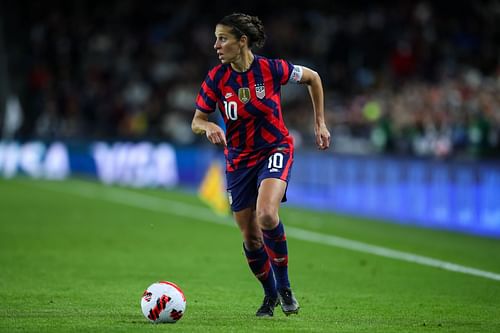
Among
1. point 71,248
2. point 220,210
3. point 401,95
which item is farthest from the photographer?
point 401,95

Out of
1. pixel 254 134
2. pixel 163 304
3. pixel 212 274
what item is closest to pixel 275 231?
pixel 254 134

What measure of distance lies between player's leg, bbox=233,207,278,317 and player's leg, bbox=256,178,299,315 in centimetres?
13

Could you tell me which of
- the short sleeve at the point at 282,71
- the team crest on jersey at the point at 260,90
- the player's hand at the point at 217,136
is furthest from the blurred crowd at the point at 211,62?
the player's hand at the point at 217,136

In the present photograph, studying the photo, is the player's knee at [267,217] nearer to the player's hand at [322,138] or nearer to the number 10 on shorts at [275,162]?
the number 10 on shorts at [275,162]

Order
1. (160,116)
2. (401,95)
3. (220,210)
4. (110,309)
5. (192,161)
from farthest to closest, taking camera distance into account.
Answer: (160,116) → (192,161) → (401,95) → (220,210) → (110,309)

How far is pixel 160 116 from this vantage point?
3089 cm

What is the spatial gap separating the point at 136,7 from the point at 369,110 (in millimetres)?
13552

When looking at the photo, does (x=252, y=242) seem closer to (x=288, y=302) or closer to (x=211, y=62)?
(x=288, y=302)

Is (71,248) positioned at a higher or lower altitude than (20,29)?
lower

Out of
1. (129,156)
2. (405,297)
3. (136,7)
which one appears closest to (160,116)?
(129,156)

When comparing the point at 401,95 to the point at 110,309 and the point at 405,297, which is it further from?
the point at 110,309

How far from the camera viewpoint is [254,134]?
28.5ft

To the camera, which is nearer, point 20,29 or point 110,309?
point 110,309

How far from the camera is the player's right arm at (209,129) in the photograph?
27.1ft
